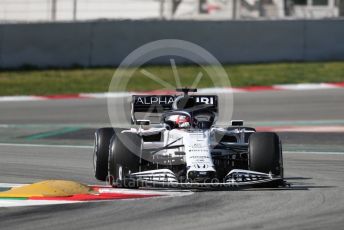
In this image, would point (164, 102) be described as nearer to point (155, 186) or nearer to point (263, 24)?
point (155, 186)

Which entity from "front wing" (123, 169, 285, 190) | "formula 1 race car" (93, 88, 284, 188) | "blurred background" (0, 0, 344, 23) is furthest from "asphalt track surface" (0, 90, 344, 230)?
"blurred background" (0, 0, 344, 23)

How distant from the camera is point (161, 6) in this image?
28141 mm

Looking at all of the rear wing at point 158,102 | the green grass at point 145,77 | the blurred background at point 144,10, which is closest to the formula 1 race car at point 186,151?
the rear wing at point 158,102

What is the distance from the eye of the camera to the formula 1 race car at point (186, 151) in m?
10.9

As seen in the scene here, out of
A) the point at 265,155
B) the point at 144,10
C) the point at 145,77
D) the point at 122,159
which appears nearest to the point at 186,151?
the point at 122,159

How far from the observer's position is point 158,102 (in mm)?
12219

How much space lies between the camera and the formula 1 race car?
10867 mm

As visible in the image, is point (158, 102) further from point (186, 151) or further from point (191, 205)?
point (191, 205)

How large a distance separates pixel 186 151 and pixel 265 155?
844mm

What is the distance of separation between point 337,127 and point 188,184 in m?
8.02

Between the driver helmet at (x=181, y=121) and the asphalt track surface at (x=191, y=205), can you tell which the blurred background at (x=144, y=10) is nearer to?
the asphalt track surface at (x=191, y=205)

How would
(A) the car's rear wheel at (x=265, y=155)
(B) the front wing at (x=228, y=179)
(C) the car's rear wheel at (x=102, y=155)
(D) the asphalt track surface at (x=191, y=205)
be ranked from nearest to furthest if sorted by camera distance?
(D) the asphalt track surface at (x=191, y=205) → (B) the front wing at (x=228, y=179) → (A) the car's rear wheel at (x=265, y=155) → (C) the car's rear wheel at (x=102, y=155)

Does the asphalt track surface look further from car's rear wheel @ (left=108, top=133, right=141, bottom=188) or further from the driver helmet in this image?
the driver helmet

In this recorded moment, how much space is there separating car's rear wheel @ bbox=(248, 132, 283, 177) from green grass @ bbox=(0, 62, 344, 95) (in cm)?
1202
